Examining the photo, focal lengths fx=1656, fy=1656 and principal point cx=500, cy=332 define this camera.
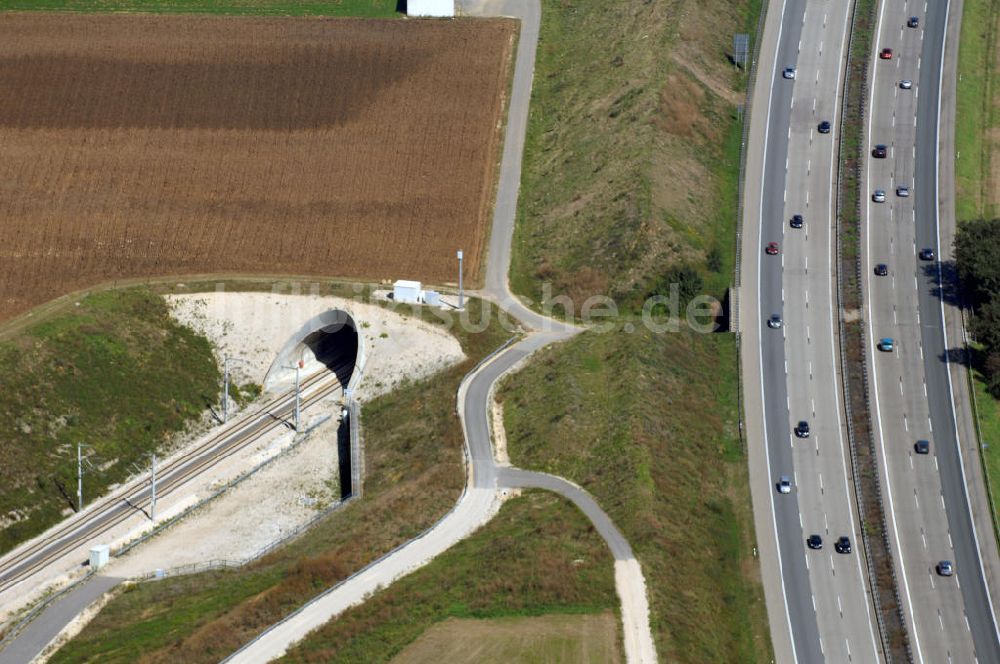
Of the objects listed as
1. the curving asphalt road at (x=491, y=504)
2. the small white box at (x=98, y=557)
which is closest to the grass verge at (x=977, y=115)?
the curving asphalt road at (x=491, y=504)

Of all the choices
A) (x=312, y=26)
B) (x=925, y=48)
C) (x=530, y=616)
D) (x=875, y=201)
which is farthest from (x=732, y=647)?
(x=312, y=26)

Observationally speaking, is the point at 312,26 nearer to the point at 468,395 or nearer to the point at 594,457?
the point at 468,395

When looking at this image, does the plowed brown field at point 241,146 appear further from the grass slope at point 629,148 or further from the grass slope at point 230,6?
Answer: the grass slope at point 629,148

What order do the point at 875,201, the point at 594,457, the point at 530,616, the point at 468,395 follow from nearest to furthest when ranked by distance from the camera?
the point at 530,616 → the point at 594,457 → the point at 468,395 → the point at 875,201

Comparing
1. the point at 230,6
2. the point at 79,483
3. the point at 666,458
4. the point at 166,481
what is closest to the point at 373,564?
the point at 666,458

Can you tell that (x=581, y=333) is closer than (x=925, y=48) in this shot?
Yes

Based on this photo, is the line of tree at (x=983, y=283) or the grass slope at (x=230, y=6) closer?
the line of tree at (x=983, y=283)

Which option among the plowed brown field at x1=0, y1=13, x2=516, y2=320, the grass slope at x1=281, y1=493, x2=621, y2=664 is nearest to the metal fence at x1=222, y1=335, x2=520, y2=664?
the grass slope at x1=281, y1=493, x2=621, y2=664
